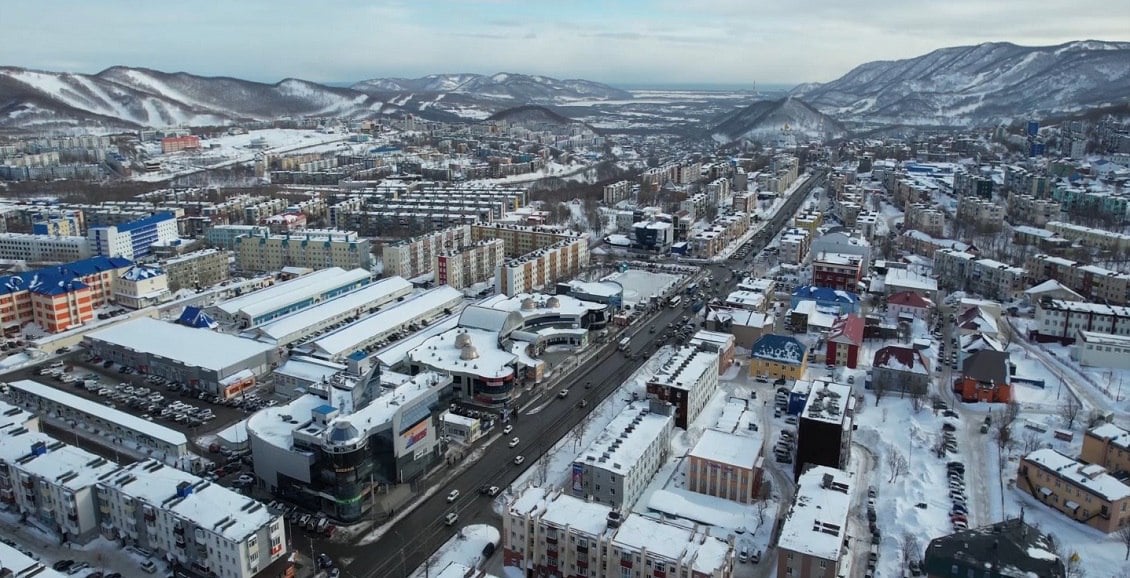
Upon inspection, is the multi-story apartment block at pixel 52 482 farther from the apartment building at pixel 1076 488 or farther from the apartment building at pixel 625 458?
the apartment building at pixel 1076 488

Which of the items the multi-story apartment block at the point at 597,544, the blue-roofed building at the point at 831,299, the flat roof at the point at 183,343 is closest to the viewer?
the multi-story apartment block at the point at 597,544

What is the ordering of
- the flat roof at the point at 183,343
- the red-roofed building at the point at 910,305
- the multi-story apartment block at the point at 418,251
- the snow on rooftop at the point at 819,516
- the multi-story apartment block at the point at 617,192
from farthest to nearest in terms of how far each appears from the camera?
1. the multi-story apartment block at the point at 617,192
2. the multi-story apartment block at the point at 418,251
3. the red-roofed building at the point at 910,305
4. the flat roof at the point at 183,343
5. the snow on rooftop at the point at 819,516

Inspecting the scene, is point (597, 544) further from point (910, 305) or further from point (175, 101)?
point (175, 101)

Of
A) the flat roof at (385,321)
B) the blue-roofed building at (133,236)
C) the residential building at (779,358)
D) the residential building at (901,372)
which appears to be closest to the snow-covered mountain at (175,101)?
the blue-roofed building at (133,236)

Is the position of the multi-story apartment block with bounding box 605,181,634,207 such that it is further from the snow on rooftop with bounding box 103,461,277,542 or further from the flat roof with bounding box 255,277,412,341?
the snow on rooftop with bounding box 103,461,277,542

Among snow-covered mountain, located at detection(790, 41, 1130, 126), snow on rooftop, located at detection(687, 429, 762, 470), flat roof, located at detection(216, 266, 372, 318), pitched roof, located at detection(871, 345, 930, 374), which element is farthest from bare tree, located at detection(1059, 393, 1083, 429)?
snow-covered mountain, located at detection(790, 41, 1130, 126)

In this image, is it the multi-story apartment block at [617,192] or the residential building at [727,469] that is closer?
the residential building at [727,469]

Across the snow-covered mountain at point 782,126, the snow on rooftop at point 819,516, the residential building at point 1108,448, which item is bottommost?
the residential building at point 1108,448
